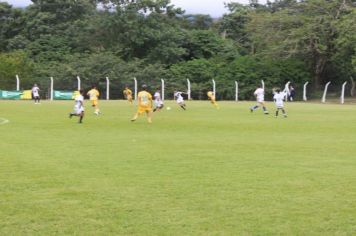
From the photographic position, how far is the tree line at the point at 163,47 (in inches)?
2179

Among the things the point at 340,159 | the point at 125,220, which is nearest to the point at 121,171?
the point at 125,220

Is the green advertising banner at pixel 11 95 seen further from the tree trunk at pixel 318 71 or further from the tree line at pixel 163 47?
the tree trunk at pixel 318 71

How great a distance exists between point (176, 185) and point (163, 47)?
176 feet

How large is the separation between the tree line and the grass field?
3880cm

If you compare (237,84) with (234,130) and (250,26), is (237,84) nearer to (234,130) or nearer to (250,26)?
(250,26)

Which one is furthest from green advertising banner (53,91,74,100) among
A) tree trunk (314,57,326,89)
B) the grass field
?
the grass field

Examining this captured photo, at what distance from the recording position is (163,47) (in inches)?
2445

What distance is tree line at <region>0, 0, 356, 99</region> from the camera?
55344 mm

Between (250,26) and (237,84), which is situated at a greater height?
(250,26)

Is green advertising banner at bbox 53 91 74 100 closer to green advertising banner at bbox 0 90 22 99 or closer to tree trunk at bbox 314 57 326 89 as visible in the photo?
green advertising banner at bbox 0 90 22 99

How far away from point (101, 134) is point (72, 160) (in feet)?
20.0

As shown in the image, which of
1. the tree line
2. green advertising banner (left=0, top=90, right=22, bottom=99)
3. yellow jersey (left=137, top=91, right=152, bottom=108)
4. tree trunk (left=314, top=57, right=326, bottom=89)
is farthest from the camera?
tree trunk (left=314, top=57, right=326, bottom=89)

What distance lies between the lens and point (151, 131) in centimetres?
1958

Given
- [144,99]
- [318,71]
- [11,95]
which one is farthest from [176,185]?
Answer: [318,71]
